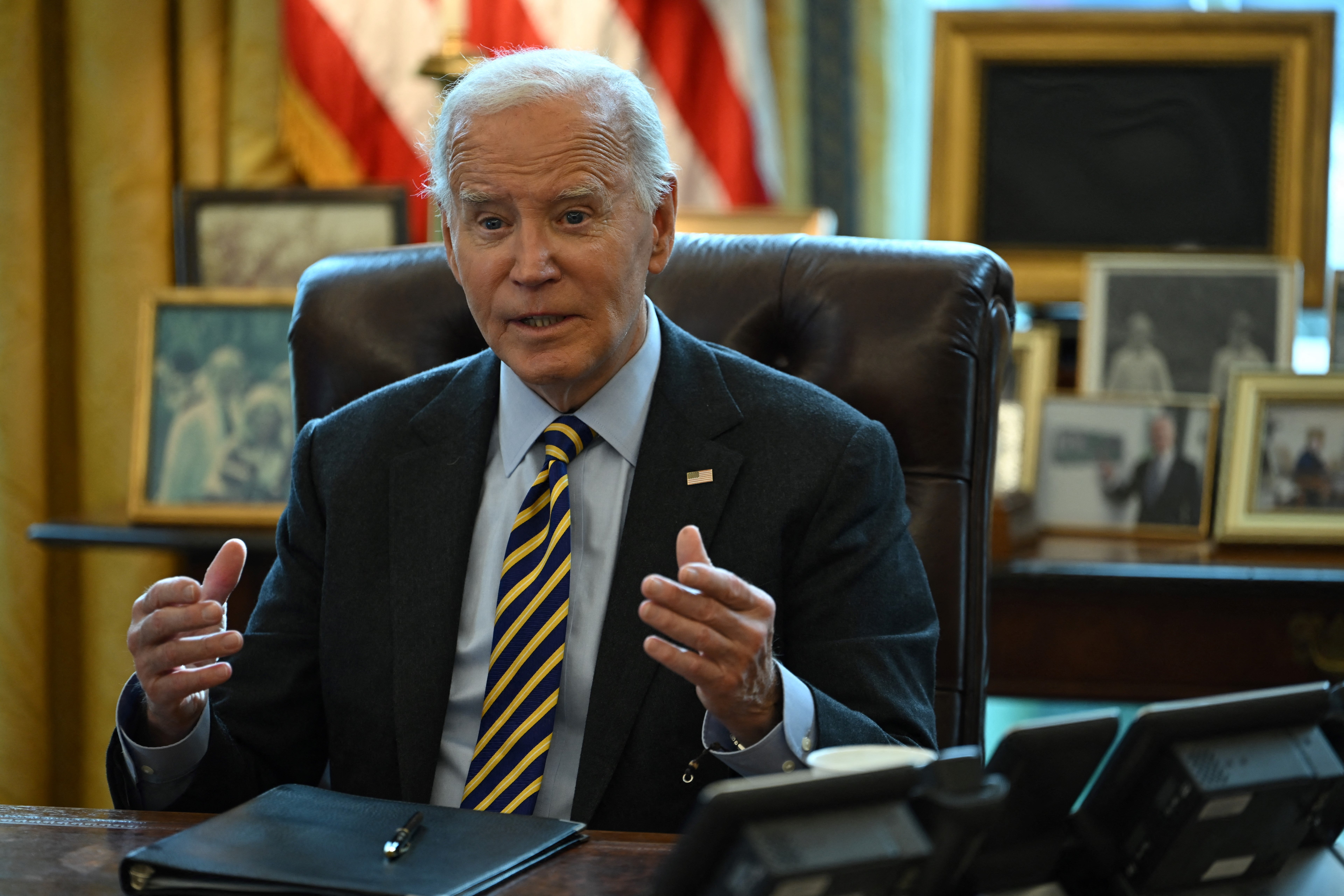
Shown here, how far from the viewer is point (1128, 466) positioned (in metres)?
2.42

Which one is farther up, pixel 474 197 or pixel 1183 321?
pixel 474 197

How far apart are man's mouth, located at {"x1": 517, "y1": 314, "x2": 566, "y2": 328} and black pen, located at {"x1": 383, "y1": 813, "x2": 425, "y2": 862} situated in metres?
0.61

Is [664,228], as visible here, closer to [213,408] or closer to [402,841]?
[402,841]

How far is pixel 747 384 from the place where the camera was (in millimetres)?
1631

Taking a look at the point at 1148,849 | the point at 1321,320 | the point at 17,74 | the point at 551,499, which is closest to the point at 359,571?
the point at 551,499

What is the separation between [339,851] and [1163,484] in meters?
1.77

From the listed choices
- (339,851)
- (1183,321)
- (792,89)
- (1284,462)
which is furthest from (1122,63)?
(339,851)

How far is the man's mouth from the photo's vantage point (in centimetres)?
154

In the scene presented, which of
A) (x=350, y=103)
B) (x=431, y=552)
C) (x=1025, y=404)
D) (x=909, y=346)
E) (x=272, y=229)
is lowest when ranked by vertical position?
(x=431, y=552)

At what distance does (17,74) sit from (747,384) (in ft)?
6.85

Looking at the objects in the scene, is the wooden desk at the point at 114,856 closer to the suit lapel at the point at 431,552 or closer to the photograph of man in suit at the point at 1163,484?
the suit lapel at the point at 431,552

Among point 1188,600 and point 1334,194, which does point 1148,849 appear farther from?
point 1334,194

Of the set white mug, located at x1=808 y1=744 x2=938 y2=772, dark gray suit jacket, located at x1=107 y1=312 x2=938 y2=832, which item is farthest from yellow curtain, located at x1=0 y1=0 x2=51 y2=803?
white mug, located at x1=808 y1=744 x2=938 y2=772

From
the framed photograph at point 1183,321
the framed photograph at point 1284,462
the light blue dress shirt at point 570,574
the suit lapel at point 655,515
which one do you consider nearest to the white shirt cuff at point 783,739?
the light blue dress shirt at point 570,574
